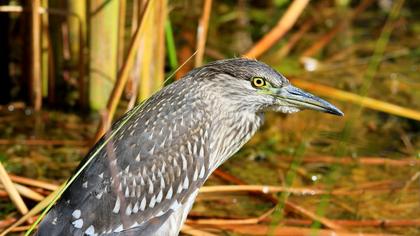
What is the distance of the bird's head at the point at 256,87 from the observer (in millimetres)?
4973

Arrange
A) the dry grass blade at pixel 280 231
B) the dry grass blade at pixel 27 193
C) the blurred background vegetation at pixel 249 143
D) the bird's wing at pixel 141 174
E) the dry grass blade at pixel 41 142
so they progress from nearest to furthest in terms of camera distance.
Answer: the bird's wing at pixel 141 174, the dry grass blade at pixel 27 193, the dry grass blade at pixel 280 231, the blurred background vegetation at pixel 249 143, the dry grass blade at pixel 41 142

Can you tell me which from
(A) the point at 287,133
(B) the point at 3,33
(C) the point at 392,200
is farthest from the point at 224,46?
(C) the point at 392,200

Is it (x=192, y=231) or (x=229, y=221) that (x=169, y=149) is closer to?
(x=192, y=231)

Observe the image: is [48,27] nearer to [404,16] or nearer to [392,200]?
[392,200]

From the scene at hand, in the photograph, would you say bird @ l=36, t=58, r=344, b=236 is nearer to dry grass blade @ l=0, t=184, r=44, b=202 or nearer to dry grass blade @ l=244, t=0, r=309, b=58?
dry grass blade @ l=0, t=184, r=44, b=202

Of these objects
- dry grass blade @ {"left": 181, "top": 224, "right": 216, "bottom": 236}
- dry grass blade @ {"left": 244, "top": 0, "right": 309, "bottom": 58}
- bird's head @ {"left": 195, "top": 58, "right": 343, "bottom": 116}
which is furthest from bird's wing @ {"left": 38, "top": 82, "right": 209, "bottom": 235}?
dry grass blade @ {"left": 244, "top": 0, "right": 309, "bottom": 58}

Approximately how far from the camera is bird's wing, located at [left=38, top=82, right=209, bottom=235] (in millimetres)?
4648

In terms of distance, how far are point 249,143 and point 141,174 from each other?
6.75 ft

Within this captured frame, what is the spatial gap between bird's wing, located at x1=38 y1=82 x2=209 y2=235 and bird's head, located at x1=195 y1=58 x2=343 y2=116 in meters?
0.18

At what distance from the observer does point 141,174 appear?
15.8 feet

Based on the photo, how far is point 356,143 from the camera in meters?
6.80

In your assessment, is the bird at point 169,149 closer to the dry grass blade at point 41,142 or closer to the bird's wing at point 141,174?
the bird's wing at point 141,174

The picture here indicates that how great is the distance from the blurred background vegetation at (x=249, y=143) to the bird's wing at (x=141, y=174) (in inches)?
14.3

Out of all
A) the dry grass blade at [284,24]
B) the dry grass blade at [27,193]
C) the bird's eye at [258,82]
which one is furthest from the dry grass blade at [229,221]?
the dry grass blade at [284,24]
